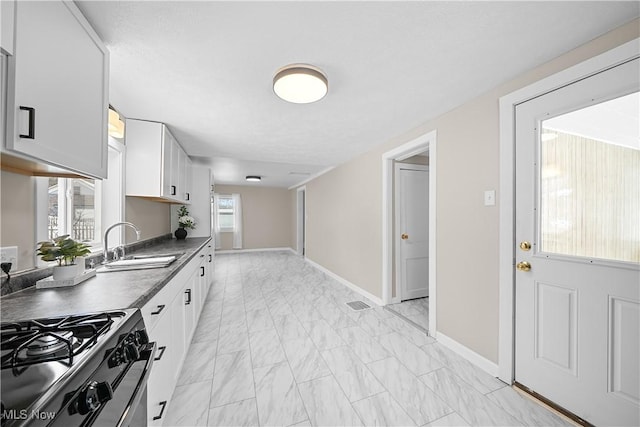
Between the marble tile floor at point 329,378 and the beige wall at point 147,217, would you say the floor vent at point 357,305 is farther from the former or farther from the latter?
the beige wall at point 147,217

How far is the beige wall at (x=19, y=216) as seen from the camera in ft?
3.87

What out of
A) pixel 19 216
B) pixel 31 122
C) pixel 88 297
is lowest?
pixel 88 297

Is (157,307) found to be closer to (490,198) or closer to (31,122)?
(31,122)

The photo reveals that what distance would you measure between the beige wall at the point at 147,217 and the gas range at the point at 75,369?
1.98 meters

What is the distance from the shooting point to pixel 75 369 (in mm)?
635

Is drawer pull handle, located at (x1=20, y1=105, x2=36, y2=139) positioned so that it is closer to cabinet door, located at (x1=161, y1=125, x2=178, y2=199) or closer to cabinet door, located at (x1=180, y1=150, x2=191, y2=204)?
cabinet door, located at (x1=161, y1=125, x2=178, y2=199)

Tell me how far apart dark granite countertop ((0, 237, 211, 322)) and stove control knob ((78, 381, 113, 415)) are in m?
0.46

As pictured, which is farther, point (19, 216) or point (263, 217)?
point (263, 217)

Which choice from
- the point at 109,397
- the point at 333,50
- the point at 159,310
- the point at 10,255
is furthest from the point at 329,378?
the point at 333,50

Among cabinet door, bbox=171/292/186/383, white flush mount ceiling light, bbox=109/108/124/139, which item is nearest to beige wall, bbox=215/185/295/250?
white flush mount ceiling light, bbox=109/108/124/139

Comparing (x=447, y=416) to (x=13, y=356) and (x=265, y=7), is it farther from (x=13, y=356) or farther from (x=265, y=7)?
(x=265, y=7)

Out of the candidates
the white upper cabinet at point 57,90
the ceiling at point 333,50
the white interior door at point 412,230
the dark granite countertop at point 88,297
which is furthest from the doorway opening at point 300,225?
the white upper cabinet at point 57,90

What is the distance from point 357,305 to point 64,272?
9.71 feet

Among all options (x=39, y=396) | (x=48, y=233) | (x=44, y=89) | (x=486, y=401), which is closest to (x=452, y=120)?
(x=486, y=401)
